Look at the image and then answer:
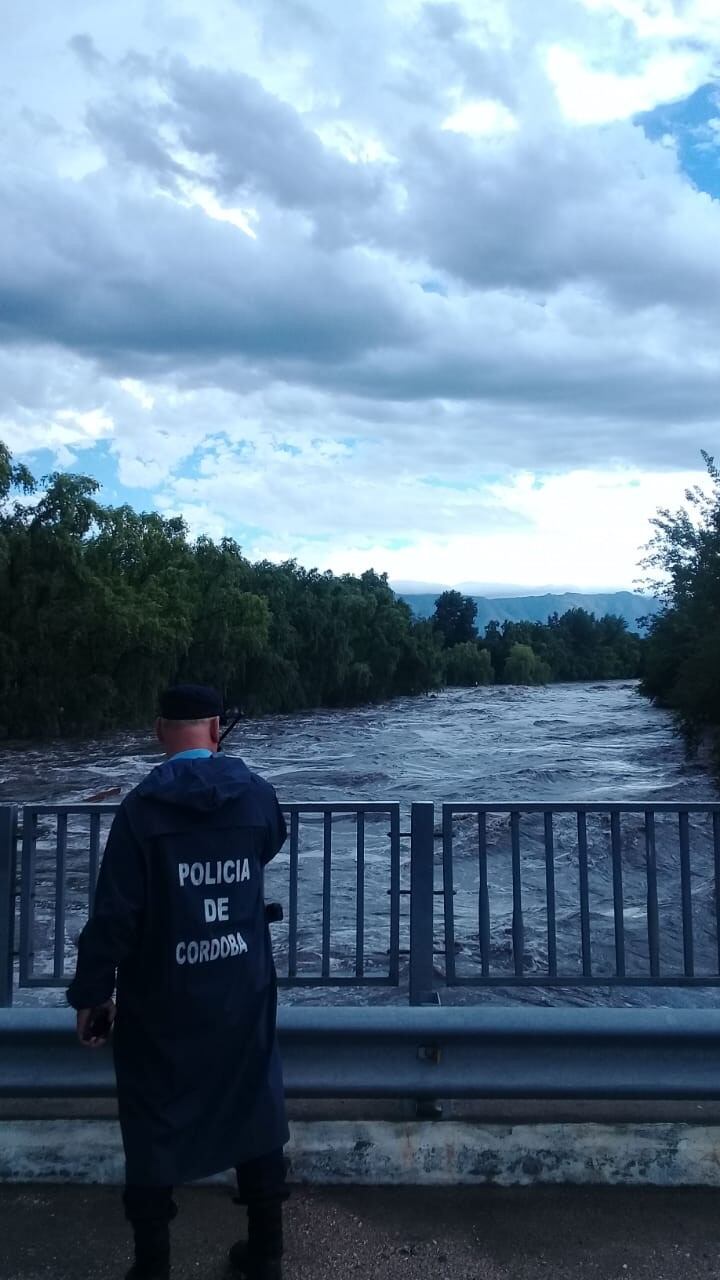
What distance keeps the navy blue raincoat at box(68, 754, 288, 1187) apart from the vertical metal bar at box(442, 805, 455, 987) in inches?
60.0

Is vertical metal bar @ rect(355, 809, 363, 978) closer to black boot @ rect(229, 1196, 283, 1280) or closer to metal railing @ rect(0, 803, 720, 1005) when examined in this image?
metal railing @ rect(0, 803, 720, 1005)

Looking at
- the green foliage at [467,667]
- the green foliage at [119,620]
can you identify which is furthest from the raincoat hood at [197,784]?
the green foliage at [467,667]

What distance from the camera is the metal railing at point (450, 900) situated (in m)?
4.59

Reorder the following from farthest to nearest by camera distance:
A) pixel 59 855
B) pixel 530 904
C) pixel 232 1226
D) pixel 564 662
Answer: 1. pixel 564 662
2. pixel 530 904
3. pixel 59 855
4. pixel 232 1226

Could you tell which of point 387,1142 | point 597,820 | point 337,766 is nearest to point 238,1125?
point 387,1142

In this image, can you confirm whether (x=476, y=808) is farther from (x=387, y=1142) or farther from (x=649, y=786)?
(x=649, y=786)

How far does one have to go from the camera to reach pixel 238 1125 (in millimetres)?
3262

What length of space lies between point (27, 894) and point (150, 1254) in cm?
174

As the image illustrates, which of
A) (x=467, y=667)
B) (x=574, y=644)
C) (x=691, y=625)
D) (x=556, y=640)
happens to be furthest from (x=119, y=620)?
(x=574, y=644)

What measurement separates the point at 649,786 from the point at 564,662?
10693 cm

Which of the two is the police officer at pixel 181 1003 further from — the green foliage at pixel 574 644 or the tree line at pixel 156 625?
the green foliage at pixel 574 644

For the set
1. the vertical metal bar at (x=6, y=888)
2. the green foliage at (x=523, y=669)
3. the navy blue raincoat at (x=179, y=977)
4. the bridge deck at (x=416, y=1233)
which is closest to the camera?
the navy blue raincoat at (x=179, y=977)

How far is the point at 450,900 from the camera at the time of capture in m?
4.79

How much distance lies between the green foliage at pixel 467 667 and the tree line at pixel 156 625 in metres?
26.8
